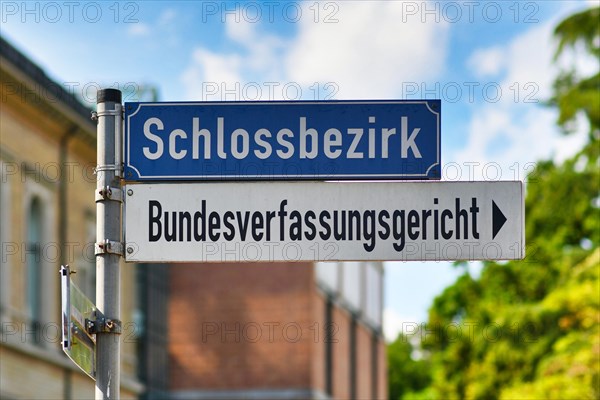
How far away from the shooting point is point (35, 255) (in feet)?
91.0

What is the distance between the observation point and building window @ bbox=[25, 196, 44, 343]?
2761cm

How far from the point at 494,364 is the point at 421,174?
3174 centimetres

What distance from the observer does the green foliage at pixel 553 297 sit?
69.0 ft

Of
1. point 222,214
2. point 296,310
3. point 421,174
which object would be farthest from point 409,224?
point 296,310

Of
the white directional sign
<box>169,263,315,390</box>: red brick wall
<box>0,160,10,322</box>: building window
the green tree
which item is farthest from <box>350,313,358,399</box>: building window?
the white directional sign

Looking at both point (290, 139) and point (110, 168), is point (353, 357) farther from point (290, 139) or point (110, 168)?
point (110, 168)

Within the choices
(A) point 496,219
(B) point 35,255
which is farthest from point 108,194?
(B) point 35,255

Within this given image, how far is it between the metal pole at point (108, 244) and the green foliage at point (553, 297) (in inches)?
192

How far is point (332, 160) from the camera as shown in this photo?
6316 mm

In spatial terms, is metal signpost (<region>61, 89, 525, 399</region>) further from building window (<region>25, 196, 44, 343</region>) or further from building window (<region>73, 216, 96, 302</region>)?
building window (<region>73, 216, 96, 302</region>)

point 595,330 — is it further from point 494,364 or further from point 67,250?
point 494,364

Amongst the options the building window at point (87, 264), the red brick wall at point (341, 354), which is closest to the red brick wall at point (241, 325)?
the red brick wall at point (341, 354)

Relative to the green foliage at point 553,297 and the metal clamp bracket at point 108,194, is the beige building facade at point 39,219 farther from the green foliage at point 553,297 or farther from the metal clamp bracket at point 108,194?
the metal clamp bracket at point 108,194

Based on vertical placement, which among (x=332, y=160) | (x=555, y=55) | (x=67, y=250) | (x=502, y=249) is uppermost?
(x=555, y=55)
